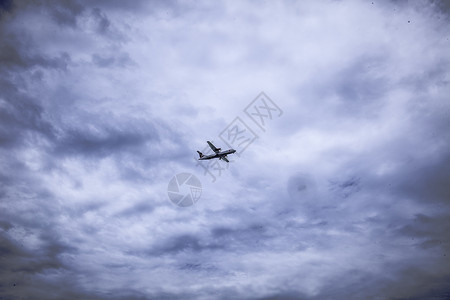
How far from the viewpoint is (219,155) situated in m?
119
